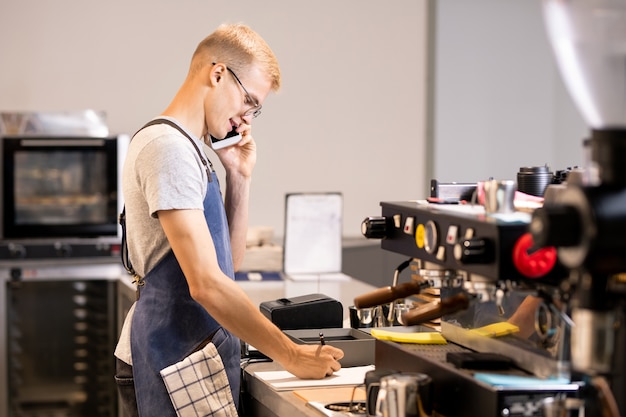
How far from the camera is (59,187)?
4715mm

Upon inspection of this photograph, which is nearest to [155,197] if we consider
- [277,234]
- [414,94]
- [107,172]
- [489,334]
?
[489,334]

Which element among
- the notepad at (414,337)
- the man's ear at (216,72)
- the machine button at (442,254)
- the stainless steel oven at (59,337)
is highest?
the man's ear at (216,72)

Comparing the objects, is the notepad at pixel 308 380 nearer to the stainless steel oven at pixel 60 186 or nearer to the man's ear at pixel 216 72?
the man's ear at pixel 216 72

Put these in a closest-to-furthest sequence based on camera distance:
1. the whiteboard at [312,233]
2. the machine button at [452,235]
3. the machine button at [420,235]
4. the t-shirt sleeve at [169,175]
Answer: the machine button at [452,235]
the machine button at [420,235]
the t-shirt sleeve at [169,175]
the whiteboard at [312,233]

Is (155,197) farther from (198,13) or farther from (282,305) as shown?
(198,13)

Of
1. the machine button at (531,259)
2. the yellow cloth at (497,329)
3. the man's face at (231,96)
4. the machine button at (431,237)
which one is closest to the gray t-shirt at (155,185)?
the man's face at (231,96)

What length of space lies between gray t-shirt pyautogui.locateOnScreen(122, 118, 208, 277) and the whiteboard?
76.7 inches

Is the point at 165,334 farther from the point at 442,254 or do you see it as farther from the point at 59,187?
the point at 59,187

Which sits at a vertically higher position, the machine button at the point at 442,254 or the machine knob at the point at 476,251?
the machine knob at the point at 476,251

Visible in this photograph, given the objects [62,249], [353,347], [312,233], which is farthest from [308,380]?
[62,249]

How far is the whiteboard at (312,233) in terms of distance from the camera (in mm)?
4297

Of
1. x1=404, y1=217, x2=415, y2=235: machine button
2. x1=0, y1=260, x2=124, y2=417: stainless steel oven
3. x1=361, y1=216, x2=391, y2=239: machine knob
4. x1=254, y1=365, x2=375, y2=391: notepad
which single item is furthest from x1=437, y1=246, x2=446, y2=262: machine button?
x1=0, y1=260, x2=124, y2=417: stainless steel oven

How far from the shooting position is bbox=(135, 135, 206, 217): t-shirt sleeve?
7.13 ft

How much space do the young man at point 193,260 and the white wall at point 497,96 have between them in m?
3.53
